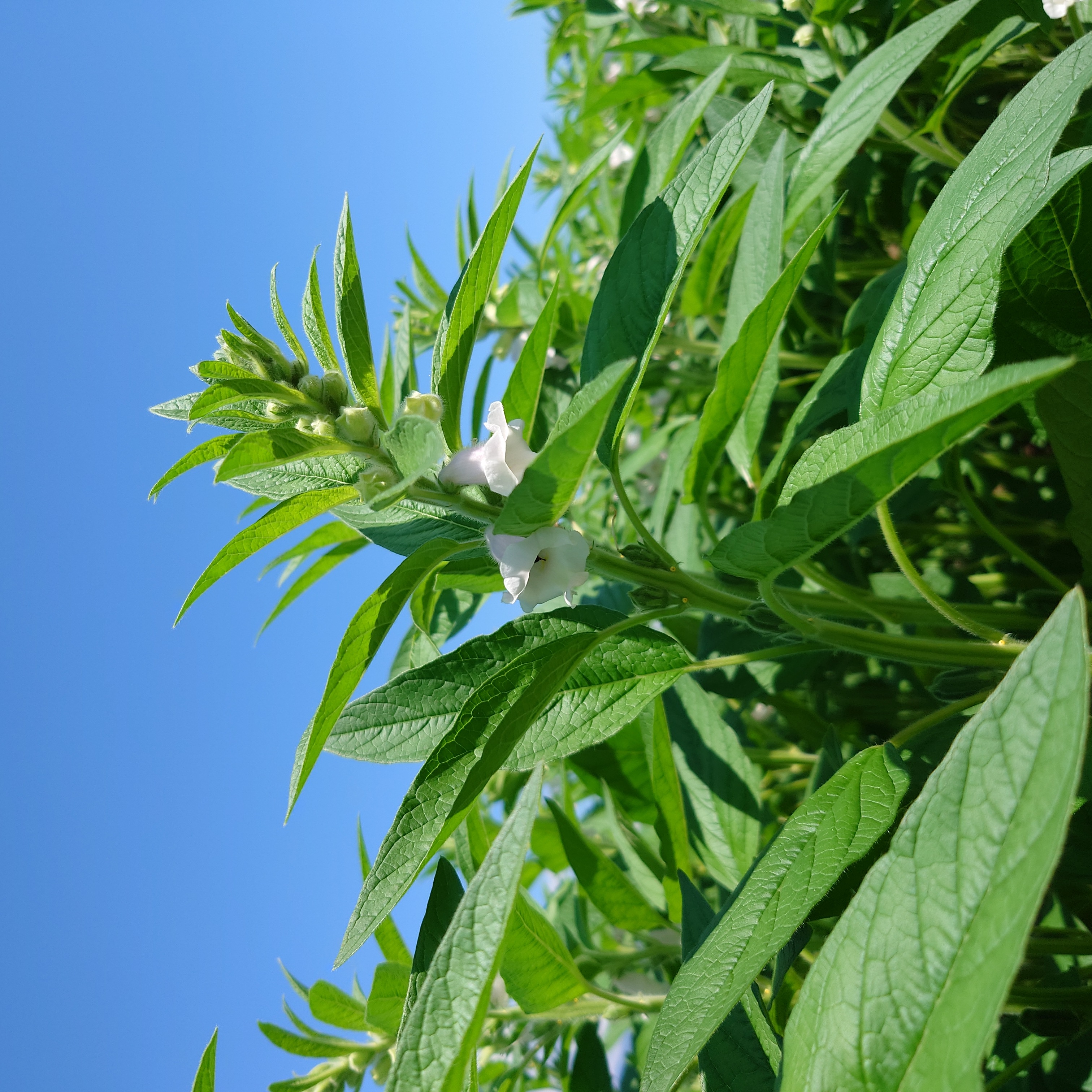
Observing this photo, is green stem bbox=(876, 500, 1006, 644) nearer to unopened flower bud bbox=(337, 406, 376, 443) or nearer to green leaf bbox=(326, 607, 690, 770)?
green leaf bbox=(326, 607, 690, 770)

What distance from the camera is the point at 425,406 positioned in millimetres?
769

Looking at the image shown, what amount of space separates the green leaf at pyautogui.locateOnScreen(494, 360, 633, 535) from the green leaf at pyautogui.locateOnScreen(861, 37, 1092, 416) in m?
0.30

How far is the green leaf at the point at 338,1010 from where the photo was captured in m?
1.21

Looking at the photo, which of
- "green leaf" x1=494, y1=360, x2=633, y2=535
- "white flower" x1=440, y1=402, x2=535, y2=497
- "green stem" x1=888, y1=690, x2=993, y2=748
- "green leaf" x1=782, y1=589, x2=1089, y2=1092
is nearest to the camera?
"green leaf" x1=782, y1=589, x2=1089, y2=1092

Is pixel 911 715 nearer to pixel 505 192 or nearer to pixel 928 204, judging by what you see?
pixel 928 204

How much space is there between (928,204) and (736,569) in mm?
1104

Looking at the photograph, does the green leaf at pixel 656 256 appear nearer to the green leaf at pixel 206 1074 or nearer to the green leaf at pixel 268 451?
the green leaf at pixel 268 451

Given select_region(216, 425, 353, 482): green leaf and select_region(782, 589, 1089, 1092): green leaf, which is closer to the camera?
select_region(782, 589, 1089, 1092): green leaf

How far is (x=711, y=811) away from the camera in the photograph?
4.01ft

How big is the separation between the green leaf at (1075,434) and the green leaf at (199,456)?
0.82 meters

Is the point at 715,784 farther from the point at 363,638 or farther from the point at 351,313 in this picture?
the point at 351,313

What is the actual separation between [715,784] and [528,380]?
0.66 metres

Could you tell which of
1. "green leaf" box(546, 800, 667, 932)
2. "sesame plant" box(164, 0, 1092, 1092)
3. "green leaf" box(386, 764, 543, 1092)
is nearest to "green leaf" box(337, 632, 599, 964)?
"sesame plant" box(164, 0, 1092, 1092)

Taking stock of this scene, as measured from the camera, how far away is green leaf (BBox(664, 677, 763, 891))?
1.18 metres
